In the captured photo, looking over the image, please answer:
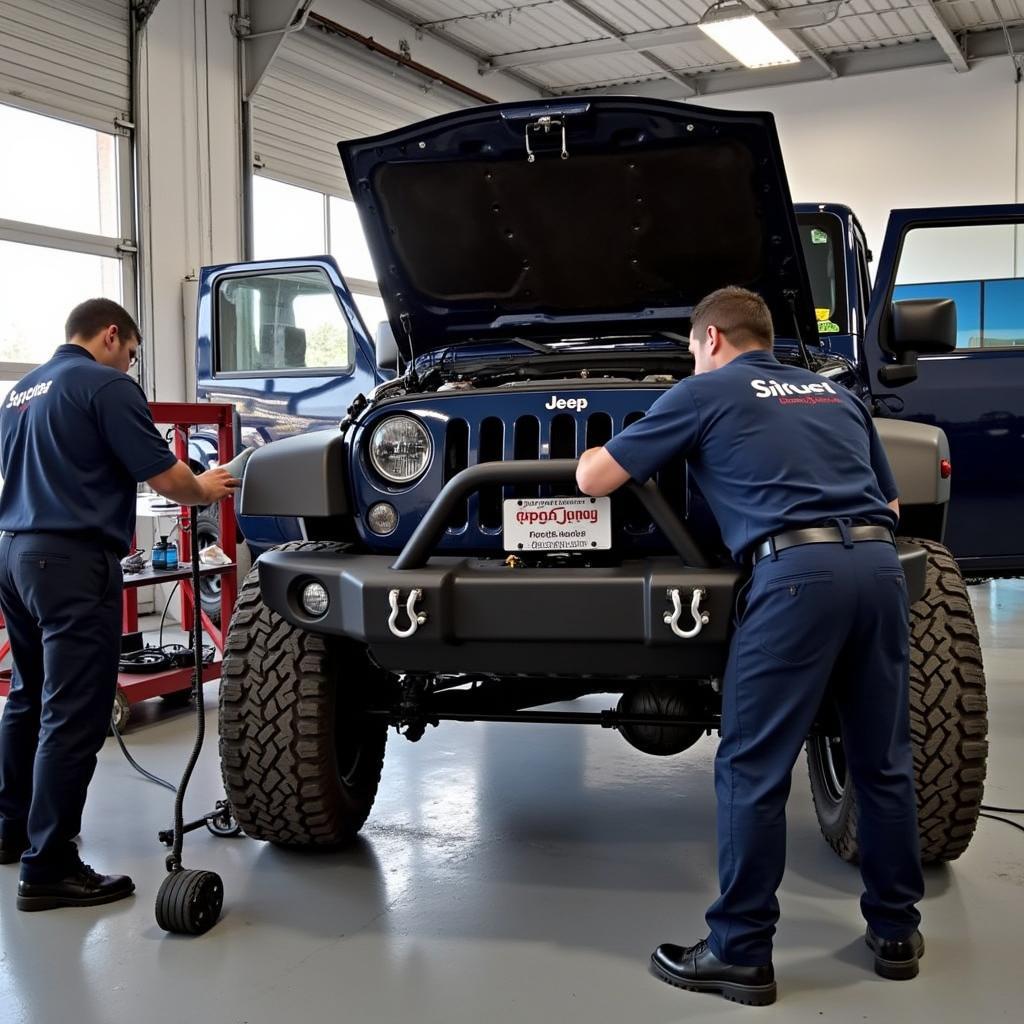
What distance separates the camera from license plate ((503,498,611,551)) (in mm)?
2619

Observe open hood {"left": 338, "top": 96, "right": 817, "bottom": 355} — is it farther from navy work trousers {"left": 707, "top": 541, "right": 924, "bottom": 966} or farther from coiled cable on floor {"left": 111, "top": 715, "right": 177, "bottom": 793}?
coiled cable on floor {"left": 111, "top": 715, "right": 177, "bottom": 793}

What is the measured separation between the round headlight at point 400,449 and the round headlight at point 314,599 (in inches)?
12.6

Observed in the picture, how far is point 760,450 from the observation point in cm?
234

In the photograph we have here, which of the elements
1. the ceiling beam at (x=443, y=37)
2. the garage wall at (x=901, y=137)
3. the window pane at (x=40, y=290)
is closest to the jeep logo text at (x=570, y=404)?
the window pane at (x=40, y=290)

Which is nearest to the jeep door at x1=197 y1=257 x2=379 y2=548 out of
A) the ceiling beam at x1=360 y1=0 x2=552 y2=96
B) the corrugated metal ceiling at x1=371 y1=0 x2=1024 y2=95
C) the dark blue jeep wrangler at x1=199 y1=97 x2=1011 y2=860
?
the dark blue jeep wrangler at x1=199 y1=97 x2=1011 y2=860

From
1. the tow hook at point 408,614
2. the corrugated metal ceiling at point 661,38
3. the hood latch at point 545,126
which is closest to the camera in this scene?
the tow hook at point 408,614

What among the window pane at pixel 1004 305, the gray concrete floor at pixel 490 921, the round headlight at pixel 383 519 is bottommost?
the gray concrete floor at pixel 490 921

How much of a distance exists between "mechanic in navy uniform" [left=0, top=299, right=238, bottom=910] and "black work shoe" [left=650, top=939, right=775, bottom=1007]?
134 centimetres

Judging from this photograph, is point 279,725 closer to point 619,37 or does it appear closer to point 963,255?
point 619,37

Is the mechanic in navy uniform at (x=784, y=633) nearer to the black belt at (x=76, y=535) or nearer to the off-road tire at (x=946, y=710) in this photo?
the off-road tire at (x=946, y=710)

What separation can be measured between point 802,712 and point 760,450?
1.67 ft

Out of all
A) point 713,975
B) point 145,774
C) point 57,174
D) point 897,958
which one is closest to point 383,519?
point 713,975

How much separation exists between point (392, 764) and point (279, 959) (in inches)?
59.0

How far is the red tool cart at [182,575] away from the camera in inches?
181
